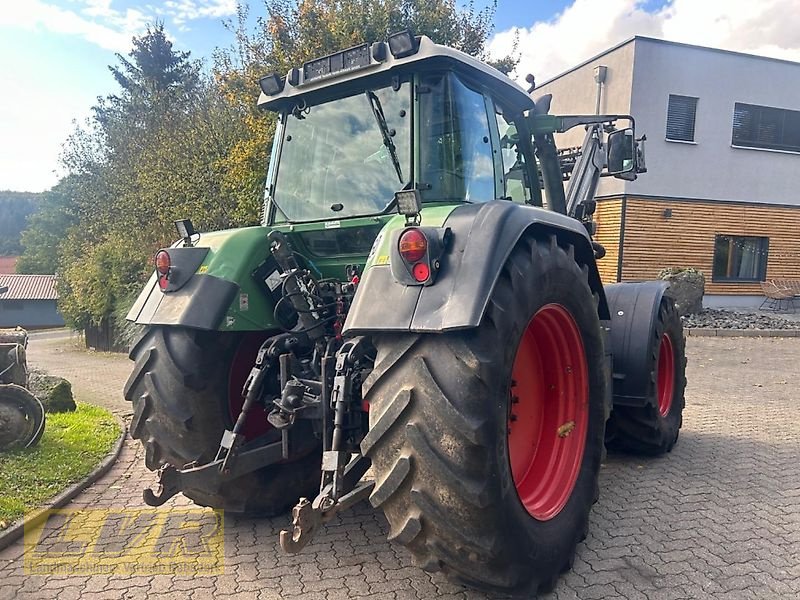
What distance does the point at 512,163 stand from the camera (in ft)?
12.7

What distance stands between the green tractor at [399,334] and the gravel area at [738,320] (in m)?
10.5

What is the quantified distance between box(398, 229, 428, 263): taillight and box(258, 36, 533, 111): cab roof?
1.15m

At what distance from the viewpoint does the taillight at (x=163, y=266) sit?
3211mm

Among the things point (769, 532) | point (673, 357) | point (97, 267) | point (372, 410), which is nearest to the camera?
point (372, 410)

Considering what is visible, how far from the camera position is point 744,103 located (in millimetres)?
15859

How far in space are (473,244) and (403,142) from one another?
1025mm

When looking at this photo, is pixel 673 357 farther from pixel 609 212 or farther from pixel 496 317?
pixel 609 212

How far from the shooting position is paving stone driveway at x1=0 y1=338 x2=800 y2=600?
2.73 metres

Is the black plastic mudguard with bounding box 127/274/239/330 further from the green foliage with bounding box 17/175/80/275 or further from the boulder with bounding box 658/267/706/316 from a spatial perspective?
the green foliage with bounding box 17/175/80/275

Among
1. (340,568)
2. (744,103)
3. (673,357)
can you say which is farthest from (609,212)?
(340,568)

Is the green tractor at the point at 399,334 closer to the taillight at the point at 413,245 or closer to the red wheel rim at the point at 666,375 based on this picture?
the taillight at the point at 413,245

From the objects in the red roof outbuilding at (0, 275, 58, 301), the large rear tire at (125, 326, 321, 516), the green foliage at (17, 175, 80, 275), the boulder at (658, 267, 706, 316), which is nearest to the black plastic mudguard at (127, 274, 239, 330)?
the large rear tire at (125, 326, 321, 516)

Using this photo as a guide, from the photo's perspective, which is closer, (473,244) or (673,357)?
(473,244)

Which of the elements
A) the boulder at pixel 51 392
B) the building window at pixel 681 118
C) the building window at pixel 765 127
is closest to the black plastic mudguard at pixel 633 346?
the boulder at pixel 51 392
